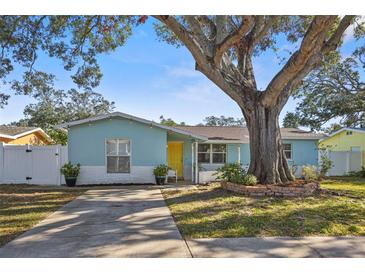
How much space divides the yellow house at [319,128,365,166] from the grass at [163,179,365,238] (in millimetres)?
13457

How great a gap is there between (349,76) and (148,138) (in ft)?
67.4

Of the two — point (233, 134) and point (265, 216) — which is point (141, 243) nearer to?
point (265, 216)

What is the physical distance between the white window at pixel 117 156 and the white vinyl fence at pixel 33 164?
1.95 m

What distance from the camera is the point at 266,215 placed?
6809 millimetres

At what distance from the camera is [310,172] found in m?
12.9

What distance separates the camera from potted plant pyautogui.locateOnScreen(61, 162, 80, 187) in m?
13.4

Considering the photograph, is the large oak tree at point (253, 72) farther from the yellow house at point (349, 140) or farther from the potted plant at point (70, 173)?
the yellow house at point (349, 140)

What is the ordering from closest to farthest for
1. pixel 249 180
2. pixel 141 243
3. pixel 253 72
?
pixel 141 243 → pixel 249 180 → pixel 253 72

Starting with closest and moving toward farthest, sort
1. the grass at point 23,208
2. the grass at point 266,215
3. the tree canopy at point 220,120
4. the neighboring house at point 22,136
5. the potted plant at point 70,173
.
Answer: the grass at point 266,215
the grass at point 23,208
the potted plant at point 70,173
the neighboring house at point 22,136
the tree canopy at point 220,120

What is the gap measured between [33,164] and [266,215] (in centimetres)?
1109

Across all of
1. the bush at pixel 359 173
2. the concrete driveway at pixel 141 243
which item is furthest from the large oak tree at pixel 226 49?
the bush at pixel 359 173

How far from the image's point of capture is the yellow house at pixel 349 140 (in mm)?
20922

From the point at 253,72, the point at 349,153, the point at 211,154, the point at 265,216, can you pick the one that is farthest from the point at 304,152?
the point at 265,216
